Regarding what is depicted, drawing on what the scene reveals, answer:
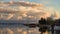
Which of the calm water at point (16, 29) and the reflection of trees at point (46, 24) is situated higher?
the reflection of trees at point (46, 24)

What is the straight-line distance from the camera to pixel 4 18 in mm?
1198

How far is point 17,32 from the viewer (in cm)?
119

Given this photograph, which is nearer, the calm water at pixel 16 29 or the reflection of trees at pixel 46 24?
the reflection of trees at pixel 46 24

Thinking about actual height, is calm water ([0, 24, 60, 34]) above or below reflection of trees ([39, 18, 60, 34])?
below

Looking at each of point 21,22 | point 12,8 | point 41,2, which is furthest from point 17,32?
point 41,2

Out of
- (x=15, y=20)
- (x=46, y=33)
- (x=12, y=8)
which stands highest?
(x=12, y=8)

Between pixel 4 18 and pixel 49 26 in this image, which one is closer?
pixel 49 26

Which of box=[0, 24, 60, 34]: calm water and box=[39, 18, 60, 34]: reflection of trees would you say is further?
box=[0, 24, 60, 34]: calm water

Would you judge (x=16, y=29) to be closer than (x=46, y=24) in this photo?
No

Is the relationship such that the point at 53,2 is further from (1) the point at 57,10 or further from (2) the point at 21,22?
(2) the point at 21,22

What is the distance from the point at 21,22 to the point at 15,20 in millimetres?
53

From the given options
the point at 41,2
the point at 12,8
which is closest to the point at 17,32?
the point at 12,8

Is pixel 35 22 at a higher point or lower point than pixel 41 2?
lower

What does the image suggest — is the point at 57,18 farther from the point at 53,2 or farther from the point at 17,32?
the point at 17,32
